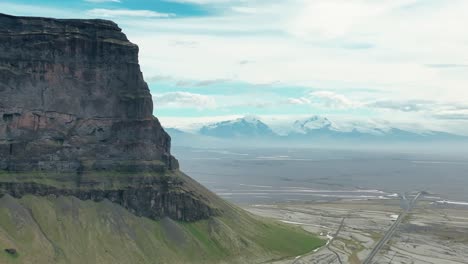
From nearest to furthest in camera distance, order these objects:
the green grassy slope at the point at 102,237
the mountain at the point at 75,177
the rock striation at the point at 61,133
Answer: the green grassy slope at the point at 102,237 < the mountain at the point at 75,177 < the rock striation at the point at 61,133

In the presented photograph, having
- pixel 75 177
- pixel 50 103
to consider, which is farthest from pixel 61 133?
pixel 75 177

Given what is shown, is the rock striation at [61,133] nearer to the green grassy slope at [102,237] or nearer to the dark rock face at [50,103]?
the dark rock face at [50,103]

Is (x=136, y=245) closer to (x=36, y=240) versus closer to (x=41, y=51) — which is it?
(x=36, y=240)

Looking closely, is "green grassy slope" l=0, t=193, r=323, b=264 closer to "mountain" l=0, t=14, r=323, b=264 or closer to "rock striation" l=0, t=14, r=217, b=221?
"mountain" l=0, t=14, r=323, b=264

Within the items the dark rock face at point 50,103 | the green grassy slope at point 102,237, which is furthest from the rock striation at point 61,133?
the green grassy slope at point 102,237

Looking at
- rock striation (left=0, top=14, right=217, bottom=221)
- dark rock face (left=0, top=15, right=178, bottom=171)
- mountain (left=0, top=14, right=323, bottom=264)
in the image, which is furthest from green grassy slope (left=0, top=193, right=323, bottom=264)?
dark rock face (left=0, top=15, right=178, bottom=171)

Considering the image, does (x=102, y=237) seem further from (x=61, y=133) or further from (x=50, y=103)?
(x=50, y=103)
